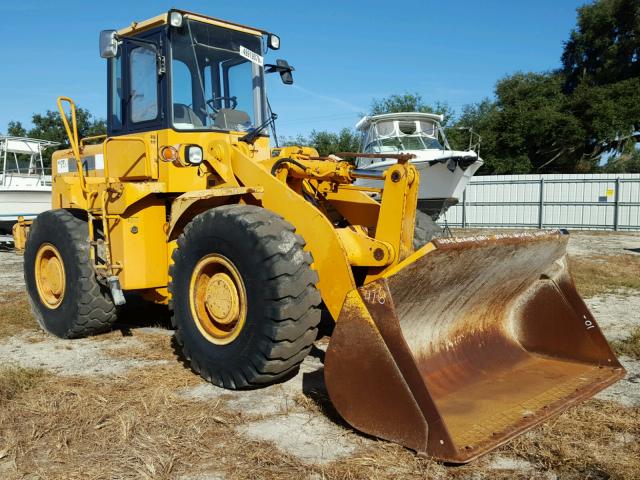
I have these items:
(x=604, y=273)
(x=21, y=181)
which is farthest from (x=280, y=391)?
(x=21, y=181)

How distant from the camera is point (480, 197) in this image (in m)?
23.3

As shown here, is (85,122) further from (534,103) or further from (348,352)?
(348,352)

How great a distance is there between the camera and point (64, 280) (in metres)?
5.74

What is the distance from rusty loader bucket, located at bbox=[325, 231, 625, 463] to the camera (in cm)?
324

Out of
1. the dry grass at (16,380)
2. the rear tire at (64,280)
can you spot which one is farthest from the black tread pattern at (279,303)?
the rear tire at (64,280)

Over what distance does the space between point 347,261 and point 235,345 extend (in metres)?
0.92

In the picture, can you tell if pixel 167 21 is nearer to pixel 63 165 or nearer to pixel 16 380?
pixel 63 165

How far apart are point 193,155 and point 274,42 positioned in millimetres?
1691

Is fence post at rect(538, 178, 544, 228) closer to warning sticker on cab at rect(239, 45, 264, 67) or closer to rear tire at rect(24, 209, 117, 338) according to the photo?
warning sticker on cab at rect(239, 45, 264, 67)

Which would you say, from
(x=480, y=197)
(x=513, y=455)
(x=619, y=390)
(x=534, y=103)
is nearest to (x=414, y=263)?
(x=513, y=455)

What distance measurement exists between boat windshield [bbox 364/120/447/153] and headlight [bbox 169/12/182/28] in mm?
10966

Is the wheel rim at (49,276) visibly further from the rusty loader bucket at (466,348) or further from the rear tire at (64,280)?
the rusty loader bucket at (466,348)

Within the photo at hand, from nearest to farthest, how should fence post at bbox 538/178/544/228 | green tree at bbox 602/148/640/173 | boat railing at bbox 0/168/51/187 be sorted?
boat railing at bbox 0/168/51/187 < fence post at bbox 538/178/544/228 < green tree at bbox 602/148/640/173

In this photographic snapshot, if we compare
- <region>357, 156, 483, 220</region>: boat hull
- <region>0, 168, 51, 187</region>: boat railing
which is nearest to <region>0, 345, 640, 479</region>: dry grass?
<region>357, 156, 483, 220</region>: boat hull
